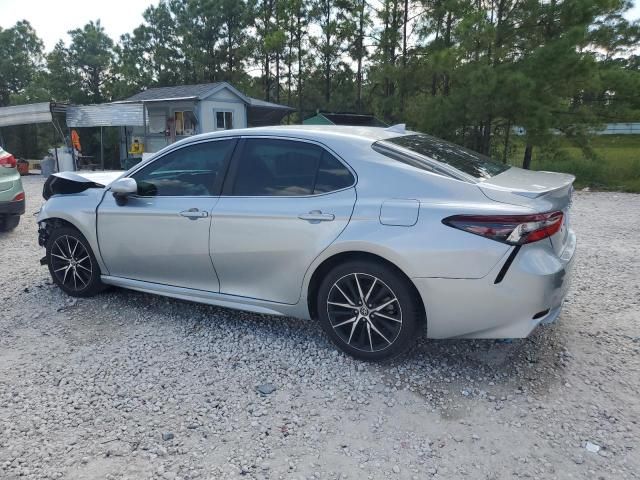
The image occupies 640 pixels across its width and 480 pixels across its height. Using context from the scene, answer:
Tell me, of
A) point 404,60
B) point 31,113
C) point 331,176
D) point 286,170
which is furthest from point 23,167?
point 331,176

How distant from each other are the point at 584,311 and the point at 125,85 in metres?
29.6

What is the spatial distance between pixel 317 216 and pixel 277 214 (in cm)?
30

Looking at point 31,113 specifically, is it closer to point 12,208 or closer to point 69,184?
point 12,208

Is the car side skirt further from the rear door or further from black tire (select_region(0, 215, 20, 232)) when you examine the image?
black tire (select_region(0, 215, 20, 232))

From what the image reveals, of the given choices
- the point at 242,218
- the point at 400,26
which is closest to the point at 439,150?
the point at 242,218

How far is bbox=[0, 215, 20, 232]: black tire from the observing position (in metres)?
7.54

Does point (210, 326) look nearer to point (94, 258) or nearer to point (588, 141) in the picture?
point (94, 258)

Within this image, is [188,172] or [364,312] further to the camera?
[188,172]

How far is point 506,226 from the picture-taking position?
8.82 feet

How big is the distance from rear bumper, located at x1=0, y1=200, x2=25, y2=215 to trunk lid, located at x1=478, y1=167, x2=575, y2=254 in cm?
688

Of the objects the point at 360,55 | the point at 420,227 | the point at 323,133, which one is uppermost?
the point at 360,55

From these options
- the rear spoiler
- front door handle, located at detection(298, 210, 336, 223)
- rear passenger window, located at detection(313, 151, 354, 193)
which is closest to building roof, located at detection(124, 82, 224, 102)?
the rear spoiler

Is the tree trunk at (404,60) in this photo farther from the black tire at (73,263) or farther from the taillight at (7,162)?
the black tire at (73,263)

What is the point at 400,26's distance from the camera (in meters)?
18.8
